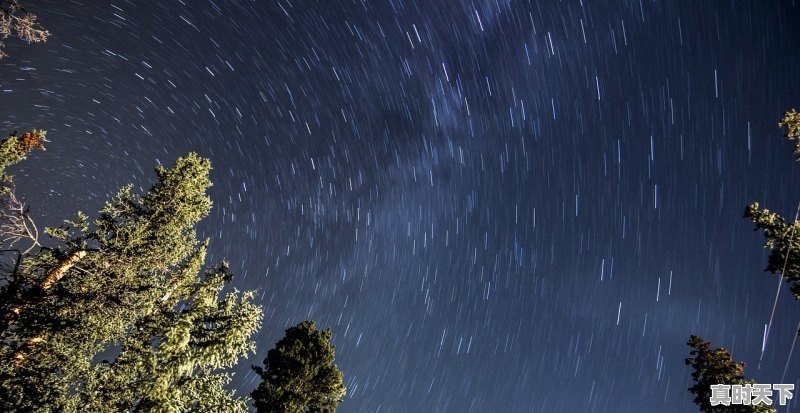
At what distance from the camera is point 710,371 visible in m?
19.0

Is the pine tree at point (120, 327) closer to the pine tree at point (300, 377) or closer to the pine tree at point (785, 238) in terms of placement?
the pine tree at point (300, 377)

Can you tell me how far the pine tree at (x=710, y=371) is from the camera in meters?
18.5

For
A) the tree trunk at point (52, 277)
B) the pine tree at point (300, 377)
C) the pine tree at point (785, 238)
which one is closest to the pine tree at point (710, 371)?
the pine tree at point (785, 238)

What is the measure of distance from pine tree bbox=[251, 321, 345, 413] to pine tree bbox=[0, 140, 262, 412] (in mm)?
10473

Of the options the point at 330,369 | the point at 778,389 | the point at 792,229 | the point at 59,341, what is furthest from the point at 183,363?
the point at 778,389

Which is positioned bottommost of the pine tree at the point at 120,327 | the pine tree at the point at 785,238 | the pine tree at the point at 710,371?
the pine tree at the point at 120,327

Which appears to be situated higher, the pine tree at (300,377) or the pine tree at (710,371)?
the pine tree at (710,371)

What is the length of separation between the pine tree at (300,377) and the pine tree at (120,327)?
34.4 ft

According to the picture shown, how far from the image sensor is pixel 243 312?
38.5 ft

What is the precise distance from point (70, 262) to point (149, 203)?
9.96 feet

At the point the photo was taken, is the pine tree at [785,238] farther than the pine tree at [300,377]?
No

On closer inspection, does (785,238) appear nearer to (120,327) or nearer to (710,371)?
(710,371)

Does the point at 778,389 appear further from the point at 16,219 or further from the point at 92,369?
Answer: the point at 16,219

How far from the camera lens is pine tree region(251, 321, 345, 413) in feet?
69.1
